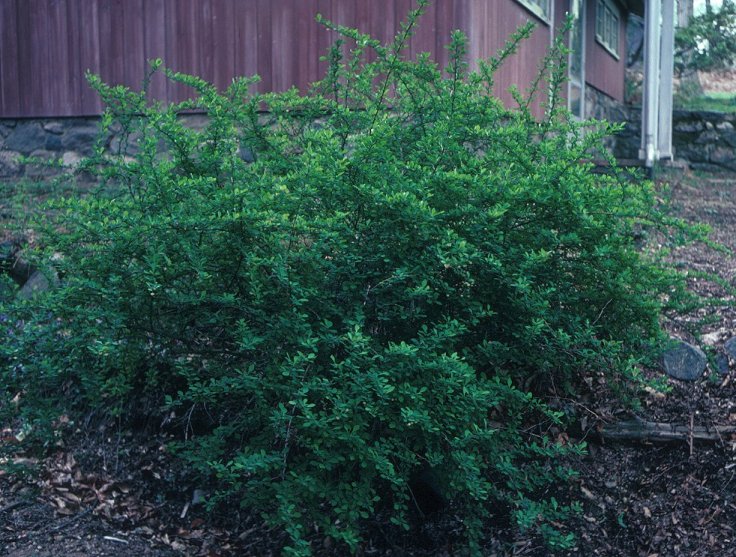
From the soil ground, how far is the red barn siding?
407 inches

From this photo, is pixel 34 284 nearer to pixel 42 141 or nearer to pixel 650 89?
pixel 42 141

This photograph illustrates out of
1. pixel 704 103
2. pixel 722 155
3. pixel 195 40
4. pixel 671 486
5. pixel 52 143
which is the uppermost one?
pixel 704 103

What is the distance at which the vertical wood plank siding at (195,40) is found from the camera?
841 cm

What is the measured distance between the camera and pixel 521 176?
3.82 m

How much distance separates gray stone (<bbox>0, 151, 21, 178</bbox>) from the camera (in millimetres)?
10008

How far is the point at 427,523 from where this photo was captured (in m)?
4.01

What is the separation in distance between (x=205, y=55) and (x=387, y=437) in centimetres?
670

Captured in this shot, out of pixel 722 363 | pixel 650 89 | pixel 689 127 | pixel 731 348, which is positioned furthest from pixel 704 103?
pixel 722 363

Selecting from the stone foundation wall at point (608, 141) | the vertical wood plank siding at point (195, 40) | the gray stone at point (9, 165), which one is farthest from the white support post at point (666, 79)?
the gray stone at point (9, 165)

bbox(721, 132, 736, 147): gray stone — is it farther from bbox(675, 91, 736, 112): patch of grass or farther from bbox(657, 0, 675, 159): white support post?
bbox(675, 91, 736, 112): patch of grass

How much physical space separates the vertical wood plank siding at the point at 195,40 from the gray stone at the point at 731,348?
4.17m

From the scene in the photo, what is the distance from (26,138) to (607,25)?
10737mm

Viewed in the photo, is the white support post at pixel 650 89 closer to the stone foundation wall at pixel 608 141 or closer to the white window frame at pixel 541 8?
the white window frame at pixel 541 8

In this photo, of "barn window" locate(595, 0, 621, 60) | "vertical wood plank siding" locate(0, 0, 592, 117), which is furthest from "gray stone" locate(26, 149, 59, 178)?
"barn window" locate(595, 0, 621, 60)
